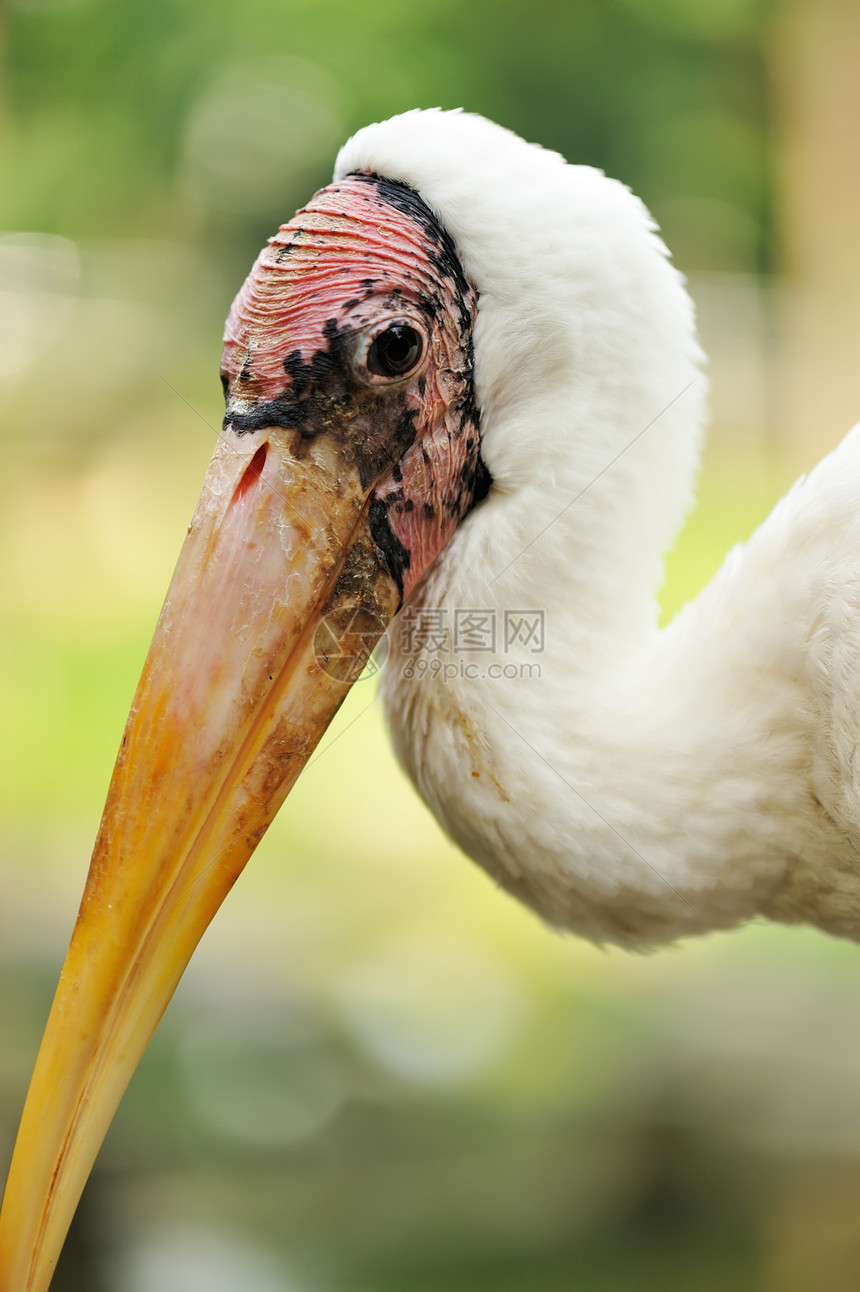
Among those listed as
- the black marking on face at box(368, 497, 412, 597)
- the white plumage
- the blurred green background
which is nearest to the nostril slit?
the black marking on face at box(368, 497, 412, 597)

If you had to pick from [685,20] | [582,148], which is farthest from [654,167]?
[685,20]

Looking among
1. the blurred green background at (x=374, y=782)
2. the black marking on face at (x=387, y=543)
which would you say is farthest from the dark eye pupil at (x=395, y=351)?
the blurred green background at (x=374, y=782)

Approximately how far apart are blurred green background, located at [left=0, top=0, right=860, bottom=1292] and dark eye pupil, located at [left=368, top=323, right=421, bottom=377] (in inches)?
80.7

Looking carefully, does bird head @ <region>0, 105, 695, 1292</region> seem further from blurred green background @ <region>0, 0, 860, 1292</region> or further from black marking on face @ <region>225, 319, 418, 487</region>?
blurred green background @ <region>0, 0, 860, 1292</region>

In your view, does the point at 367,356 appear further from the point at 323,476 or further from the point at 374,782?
the point at 374,782

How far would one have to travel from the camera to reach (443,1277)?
2.25 meters

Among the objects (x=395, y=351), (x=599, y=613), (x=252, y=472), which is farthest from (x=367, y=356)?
(x=599, y=613)

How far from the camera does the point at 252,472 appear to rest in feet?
3.08

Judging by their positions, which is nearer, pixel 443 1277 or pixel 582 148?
pixel 443 1277

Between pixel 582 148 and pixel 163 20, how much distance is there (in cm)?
146

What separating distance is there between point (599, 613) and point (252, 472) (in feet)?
1.25

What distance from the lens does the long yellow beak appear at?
904 mm

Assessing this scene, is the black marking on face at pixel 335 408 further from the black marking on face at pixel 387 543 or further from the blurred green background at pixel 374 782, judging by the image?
the blurred green background at pixel 374 782

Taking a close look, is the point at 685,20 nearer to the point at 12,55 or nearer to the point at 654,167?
the point at 654,167
